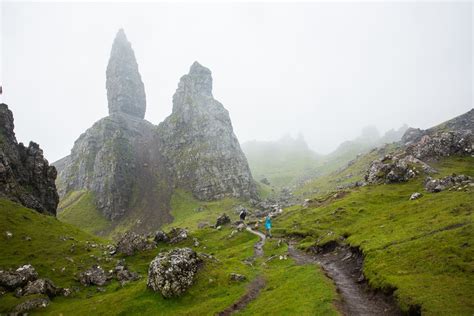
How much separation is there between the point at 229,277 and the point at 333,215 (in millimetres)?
46764

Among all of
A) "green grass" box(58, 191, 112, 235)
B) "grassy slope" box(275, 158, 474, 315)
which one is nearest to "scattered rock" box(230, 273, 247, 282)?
"grassy slope" box(275, 158, 474, 315)

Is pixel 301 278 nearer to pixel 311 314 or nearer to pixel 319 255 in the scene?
pixel 311 314

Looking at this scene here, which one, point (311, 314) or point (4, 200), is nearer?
point (311, 314)

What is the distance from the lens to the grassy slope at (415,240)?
29.0m

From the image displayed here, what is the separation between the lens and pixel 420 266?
117 feet

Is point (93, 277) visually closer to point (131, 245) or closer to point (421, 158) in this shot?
point (131, 245)

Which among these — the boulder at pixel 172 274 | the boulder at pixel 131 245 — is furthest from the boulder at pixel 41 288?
the boulder at pixel 131 245

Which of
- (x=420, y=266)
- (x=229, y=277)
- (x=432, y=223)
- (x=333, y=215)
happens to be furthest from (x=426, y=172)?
(x=229, y=277)

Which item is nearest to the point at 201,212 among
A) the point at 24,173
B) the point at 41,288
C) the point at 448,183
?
the point at 24,173

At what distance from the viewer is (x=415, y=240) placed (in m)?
43.0

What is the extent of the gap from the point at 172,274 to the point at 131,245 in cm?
3385

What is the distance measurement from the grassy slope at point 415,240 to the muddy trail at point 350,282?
1.51 m

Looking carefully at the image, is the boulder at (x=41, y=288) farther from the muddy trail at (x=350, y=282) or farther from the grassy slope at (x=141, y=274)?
the muddy trail at (x=350, y=282)

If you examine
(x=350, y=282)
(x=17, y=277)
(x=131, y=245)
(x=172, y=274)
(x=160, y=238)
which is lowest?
(x=350, y=282)
